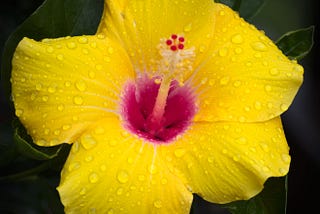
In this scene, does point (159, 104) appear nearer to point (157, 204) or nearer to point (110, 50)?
point (110, 50)

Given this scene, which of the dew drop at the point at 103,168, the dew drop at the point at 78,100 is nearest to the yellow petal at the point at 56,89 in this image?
the dew drop at the point at 78,100

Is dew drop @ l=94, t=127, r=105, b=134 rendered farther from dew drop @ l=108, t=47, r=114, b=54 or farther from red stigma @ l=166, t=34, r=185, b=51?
red stigma @ l=166, t=34, r=185, b=51

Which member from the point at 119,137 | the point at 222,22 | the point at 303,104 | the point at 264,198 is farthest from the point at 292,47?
the point at 303,104

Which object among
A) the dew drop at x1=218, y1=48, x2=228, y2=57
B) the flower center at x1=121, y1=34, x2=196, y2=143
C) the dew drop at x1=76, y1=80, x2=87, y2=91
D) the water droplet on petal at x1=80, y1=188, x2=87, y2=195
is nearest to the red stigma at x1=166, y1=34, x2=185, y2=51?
the flower center at x1=121, y1=34, x2=196, y2=143

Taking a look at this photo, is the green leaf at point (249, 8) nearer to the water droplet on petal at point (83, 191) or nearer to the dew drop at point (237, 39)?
the dew drop at point (237, 39)

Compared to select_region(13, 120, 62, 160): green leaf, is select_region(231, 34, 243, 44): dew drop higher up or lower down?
higher up

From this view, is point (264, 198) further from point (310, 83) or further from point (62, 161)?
point (310, 83)

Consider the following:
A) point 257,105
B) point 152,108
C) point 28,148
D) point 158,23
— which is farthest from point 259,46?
point 28,148
